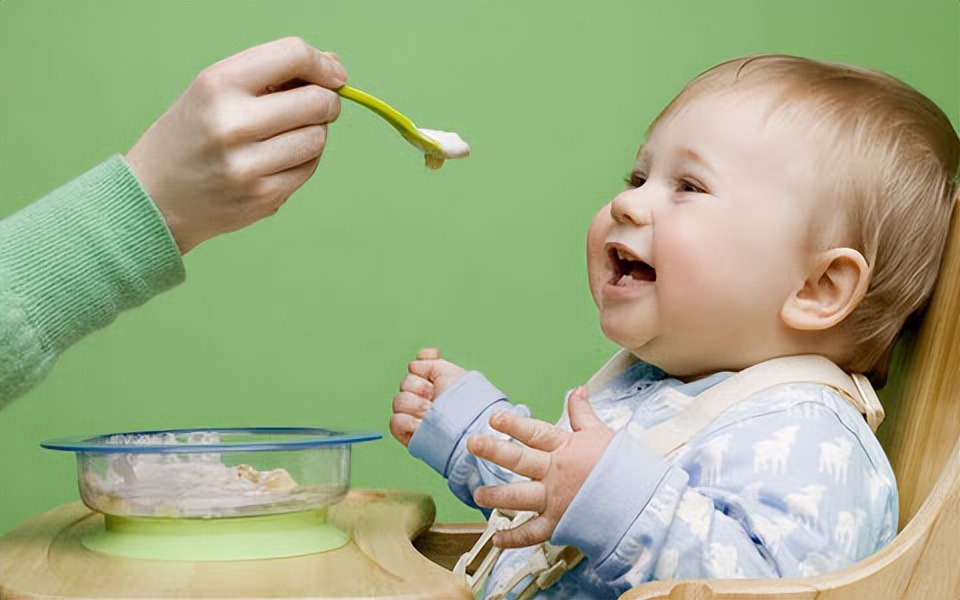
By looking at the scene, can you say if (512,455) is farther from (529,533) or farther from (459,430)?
(459,430)

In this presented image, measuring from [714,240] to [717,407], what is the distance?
0.11 metres

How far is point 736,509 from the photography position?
70 centimetres

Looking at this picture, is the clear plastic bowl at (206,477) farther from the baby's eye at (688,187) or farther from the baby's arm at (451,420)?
the baby's eye at (688,187)

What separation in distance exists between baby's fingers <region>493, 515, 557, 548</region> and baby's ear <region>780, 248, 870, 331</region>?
22 centimetres

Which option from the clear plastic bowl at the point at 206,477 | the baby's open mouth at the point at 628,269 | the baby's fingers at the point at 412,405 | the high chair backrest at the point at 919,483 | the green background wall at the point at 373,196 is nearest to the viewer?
the high chair backrest at the point at 919,483

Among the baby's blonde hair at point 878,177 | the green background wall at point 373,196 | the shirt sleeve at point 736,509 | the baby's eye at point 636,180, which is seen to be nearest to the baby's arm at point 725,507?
the shirt sleeve at point 736,509

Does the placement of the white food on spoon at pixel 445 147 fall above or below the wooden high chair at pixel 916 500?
above

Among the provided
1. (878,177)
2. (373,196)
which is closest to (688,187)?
(878,177)

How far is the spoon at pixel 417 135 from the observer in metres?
0.79

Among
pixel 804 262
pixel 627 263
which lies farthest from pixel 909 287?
pixel 627 263

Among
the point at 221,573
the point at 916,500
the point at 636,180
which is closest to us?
the point at 221,573

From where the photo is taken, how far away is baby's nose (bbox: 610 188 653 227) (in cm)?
80

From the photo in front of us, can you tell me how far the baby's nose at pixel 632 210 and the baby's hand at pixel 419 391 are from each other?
0.62 ft

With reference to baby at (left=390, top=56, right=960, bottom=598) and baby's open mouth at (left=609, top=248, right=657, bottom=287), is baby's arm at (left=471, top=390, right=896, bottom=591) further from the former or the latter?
baby's open mouth at (left=609, top=248, right=657, bottom=287)
